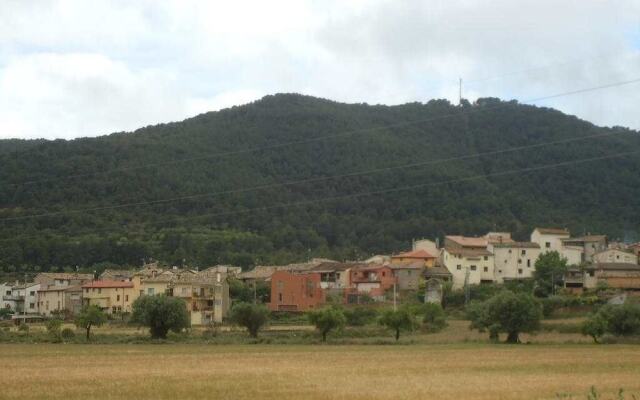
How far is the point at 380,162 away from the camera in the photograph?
181 metres

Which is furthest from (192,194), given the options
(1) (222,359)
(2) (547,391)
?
(2) (547,391)

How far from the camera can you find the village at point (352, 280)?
100 meters

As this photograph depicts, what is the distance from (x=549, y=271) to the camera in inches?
3954

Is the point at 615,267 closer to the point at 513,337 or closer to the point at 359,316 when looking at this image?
the point at 359,316

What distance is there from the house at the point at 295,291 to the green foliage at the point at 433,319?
2055 cm

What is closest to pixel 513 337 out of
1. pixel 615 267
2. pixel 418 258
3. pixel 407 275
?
pixel 615 267

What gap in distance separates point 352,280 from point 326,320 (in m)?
37.7

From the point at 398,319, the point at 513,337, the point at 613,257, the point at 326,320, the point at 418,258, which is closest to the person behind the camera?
the point at 513,337

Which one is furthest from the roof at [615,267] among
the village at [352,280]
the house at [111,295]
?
the house at [111,295]

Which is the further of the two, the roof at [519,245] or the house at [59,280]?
the house at [59,280]

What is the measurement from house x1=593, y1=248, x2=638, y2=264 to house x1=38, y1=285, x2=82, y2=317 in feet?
182

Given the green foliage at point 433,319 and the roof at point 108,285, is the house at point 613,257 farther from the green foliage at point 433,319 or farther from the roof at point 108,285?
the roof at point 108,285

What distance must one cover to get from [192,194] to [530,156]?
68.8 meters

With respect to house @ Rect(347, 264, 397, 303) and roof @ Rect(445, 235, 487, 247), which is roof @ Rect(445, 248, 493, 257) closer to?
roof @ Rect(445, 235, 487, 247)
